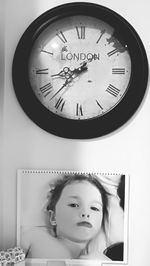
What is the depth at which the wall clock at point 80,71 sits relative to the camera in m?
1.28

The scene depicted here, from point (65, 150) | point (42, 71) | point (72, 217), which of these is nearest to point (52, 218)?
point (72, 217)

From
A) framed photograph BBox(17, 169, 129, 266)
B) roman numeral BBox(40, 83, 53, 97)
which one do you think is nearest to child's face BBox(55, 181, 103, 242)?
framed photograph BBox(17, 169, 129, 266)

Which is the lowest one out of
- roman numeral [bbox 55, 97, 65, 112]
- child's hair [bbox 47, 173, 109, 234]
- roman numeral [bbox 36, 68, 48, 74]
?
child's hair [bbox 47, 173, 109, 234]

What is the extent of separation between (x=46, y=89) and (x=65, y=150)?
9.5 inches

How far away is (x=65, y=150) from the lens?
1.34 meters

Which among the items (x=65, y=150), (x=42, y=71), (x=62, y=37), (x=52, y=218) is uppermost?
(x=62, y=37)

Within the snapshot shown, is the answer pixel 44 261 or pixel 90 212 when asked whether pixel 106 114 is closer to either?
pixel 90 212

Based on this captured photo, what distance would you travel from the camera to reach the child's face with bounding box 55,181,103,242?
→ 1.33 metres

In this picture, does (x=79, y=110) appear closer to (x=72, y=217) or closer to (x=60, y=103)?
(x=60, y=103)

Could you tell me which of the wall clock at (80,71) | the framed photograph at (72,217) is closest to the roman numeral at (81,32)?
the wall clock at (80,71)

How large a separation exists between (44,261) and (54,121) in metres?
0.55

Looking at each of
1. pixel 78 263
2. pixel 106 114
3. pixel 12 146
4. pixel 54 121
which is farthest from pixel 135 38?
pixel 78 263

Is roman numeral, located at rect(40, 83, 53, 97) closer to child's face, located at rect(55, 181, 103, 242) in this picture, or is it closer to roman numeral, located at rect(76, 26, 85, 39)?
roman numeral, located at rect(76, 26, 85, 39)

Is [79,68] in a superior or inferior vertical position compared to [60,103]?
superior
